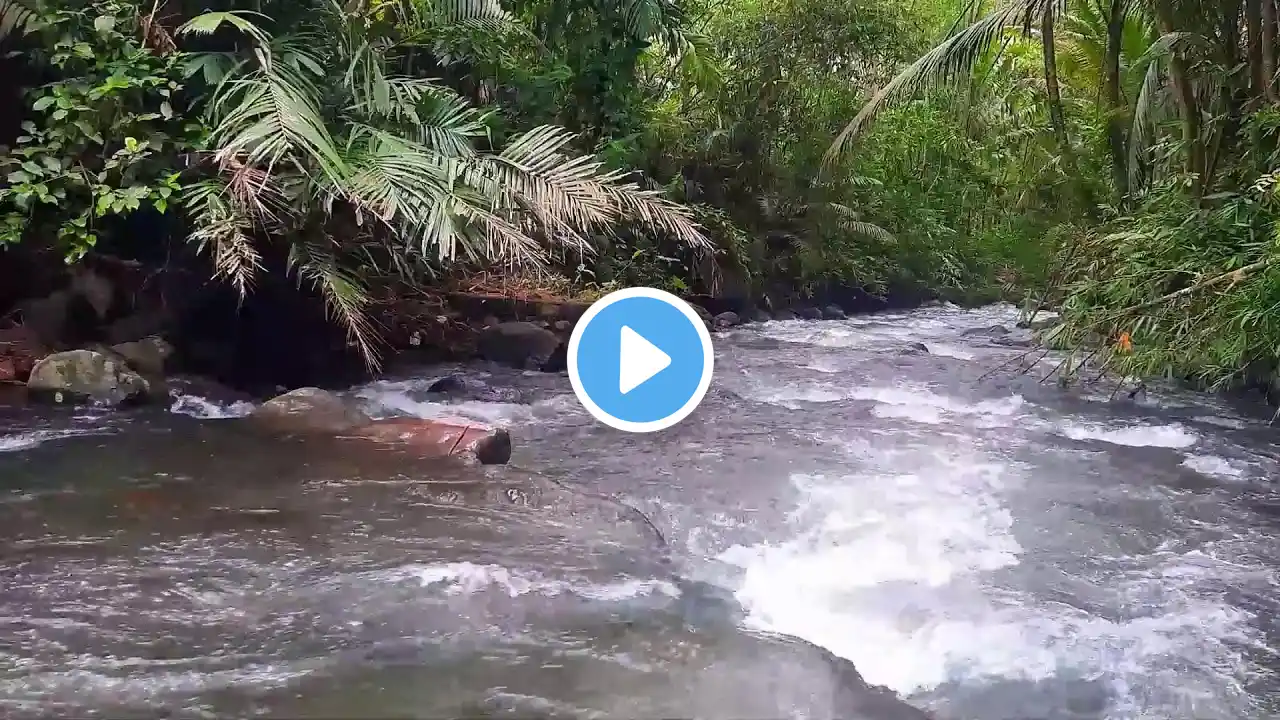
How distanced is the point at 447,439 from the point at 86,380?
2.51 m

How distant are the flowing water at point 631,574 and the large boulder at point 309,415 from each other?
0.24m

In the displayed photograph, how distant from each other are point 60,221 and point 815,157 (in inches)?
359

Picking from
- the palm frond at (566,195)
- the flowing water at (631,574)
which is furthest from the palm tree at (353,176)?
the flowing water at (631,574)

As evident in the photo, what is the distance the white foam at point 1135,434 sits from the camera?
7016 mm

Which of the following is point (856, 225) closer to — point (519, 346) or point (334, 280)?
point (519, 346)

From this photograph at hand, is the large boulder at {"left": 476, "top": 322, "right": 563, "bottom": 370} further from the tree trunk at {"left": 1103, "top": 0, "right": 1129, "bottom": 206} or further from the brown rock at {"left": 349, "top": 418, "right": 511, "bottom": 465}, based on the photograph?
the tree trunk at {"left": 1103, "top": 0, "right": 1129, "bottom": 206}

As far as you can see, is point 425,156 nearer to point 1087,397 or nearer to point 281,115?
point 281,115

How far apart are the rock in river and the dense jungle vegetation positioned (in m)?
0.50

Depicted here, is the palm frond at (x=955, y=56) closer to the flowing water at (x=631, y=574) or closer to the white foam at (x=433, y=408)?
the flowing water at (x=631, y=574)

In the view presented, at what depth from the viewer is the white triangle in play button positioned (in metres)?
2.56

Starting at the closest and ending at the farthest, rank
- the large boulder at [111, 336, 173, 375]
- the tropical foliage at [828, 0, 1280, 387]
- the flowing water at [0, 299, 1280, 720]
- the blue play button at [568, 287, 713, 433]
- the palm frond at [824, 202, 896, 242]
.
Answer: the blue play button at [568, 287, 713, 433], the flowing water at [0, 299, 1280, 720], the tropical foliage at [828, 0, 1280, 387], the large boulder at [111, 336, 173, 375], the palm frond at [824, 202, 896, 242]

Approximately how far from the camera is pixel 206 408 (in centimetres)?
662

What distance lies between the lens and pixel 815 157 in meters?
13.2

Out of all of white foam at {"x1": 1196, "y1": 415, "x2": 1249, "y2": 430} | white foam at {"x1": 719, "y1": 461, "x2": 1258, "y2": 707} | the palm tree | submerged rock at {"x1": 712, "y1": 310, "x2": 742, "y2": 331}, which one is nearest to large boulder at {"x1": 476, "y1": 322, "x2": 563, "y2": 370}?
the palm tree
